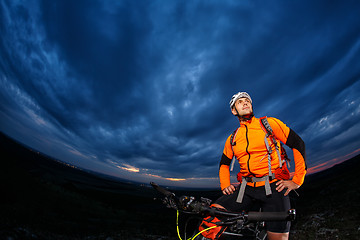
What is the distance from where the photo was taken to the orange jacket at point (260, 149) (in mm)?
3340

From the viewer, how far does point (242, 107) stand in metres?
4.09

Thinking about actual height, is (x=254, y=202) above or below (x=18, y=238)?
above

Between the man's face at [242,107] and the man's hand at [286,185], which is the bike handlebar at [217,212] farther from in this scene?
the man's face at [242,107]

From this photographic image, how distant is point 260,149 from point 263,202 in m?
1.14

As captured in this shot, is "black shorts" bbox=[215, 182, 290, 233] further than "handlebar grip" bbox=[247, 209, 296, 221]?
Yes

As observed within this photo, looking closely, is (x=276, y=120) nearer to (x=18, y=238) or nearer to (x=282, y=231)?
(x=282, y=231)

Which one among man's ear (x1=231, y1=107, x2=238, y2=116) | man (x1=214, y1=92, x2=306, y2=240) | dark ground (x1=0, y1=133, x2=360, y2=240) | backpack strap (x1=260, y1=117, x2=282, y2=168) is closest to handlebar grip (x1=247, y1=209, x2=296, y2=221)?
man (x1=214, y1=92, x2=306, y2=240)

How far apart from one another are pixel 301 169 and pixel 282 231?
134cm

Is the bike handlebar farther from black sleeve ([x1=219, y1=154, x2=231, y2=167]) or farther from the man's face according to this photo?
the man's face

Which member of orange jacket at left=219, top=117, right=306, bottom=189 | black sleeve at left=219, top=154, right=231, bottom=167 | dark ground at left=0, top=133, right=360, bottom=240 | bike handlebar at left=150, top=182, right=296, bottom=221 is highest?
orange jacket at left=219, top=117, right=306, bottom=189

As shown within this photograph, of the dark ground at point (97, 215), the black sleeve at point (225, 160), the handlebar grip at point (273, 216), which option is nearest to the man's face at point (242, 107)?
the black sleeve at point (225, 160)

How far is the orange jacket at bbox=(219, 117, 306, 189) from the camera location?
334 centimetres

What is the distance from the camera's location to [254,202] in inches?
136

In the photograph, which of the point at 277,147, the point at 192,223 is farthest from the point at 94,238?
the point at 277,147
